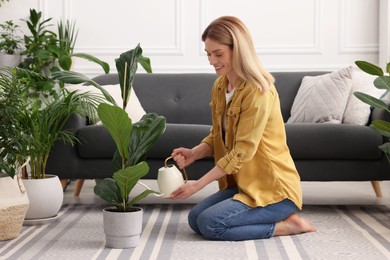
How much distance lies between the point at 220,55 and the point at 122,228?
828mm

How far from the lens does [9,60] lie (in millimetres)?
5098

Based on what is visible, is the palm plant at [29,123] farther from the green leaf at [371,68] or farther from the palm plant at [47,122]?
the green leaf at [371,68]

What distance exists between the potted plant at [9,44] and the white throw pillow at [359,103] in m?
2.65

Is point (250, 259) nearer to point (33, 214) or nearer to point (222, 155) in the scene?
point (222, 155)

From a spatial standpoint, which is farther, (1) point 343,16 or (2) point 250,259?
(1) point 343,16

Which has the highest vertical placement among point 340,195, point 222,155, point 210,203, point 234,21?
point 234,21

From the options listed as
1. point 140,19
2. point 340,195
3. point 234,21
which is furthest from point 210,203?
point 140,19

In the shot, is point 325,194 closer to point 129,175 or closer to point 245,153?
point 245,153

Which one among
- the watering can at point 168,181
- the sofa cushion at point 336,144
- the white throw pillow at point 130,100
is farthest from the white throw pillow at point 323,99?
the watering can at point 168,181

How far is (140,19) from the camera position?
5340mm

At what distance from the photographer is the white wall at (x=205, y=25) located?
5.27 m

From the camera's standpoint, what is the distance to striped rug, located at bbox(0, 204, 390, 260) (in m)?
2.52

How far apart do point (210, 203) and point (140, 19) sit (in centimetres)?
272

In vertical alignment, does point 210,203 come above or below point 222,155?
below
